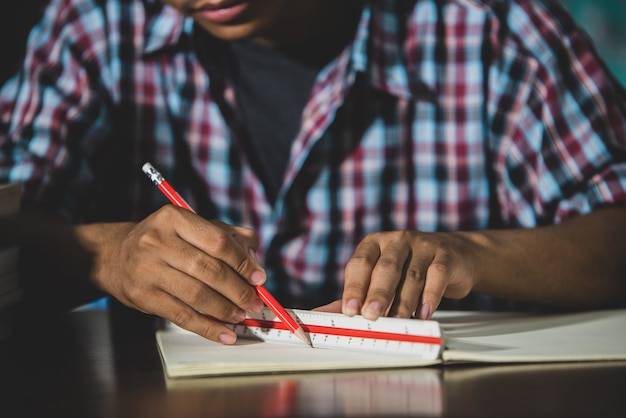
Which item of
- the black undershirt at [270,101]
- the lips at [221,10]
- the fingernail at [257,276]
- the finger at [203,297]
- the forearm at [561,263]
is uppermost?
the lips at [221,10]

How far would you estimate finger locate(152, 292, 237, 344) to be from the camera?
33.3 inches

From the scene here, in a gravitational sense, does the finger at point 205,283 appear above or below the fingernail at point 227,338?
above

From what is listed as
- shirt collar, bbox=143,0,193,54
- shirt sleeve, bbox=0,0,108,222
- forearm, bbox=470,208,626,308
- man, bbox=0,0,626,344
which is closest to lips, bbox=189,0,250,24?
man, bbox=0,0,626,344

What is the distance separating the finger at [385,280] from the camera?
0.80 metres

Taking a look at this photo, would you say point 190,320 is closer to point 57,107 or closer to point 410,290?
point 410,290

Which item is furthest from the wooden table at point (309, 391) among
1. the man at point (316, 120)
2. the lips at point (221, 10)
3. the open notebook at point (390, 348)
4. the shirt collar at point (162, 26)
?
the shirt collar at point (162, 26)

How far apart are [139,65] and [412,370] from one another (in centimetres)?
94

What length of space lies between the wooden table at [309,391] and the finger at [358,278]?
95 mm

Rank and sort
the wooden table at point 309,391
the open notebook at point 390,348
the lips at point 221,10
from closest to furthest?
1. the wooden table at point 309,391
2. the open notebook at point 390,348
3. the lips at point 221,10

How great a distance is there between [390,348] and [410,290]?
0.09 m

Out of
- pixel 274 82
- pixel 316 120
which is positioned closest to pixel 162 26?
pixel 274 82

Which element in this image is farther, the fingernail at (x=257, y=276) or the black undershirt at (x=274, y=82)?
the black undershirt at (x=274, y=82)

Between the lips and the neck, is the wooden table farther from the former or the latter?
the neck

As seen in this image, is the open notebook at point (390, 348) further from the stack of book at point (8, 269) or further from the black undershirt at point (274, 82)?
the black undershirt at point (274, 82)
